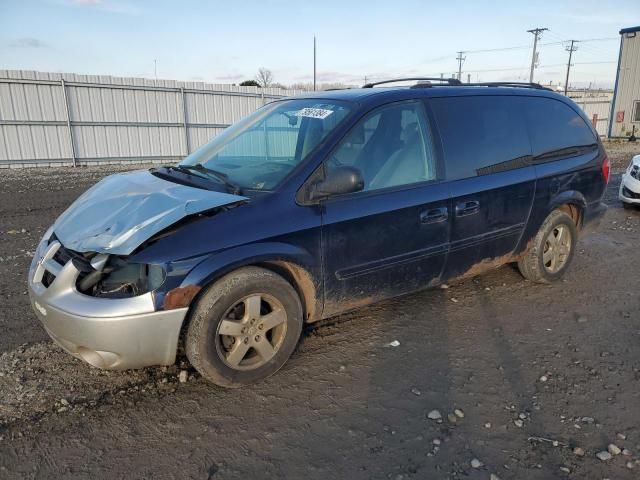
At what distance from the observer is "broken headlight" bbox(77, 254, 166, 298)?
2.53 m

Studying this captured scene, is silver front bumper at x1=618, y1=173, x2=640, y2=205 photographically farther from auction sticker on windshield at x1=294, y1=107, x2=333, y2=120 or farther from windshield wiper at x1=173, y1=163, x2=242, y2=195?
windshield wiper at x1=173, y1=163, x2=242, y2=195

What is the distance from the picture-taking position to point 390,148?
340cm

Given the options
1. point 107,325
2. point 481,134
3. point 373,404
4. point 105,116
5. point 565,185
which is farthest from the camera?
point 105,116

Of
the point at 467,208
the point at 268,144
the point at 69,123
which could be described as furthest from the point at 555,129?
the point at 69,123

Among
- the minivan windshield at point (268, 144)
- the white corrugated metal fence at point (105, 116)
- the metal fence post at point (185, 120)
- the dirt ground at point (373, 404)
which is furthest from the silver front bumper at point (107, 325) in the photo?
the metal fence post at point (185, 120)

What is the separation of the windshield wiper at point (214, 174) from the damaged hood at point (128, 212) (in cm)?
14

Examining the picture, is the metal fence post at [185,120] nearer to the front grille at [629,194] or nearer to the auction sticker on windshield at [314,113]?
the front grille at [629,194]

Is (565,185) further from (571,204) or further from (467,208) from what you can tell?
(467,208)

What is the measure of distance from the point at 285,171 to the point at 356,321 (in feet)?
4.76

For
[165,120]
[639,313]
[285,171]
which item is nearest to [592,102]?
[165,120]

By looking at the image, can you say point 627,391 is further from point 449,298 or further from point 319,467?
point 319,467

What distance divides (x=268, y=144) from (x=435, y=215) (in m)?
1.39

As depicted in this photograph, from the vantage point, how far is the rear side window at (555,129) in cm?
428

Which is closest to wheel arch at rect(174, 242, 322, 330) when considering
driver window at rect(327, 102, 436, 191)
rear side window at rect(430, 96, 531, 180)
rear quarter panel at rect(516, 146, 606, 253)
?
driver window at rect(327, 102, 436, 191)
